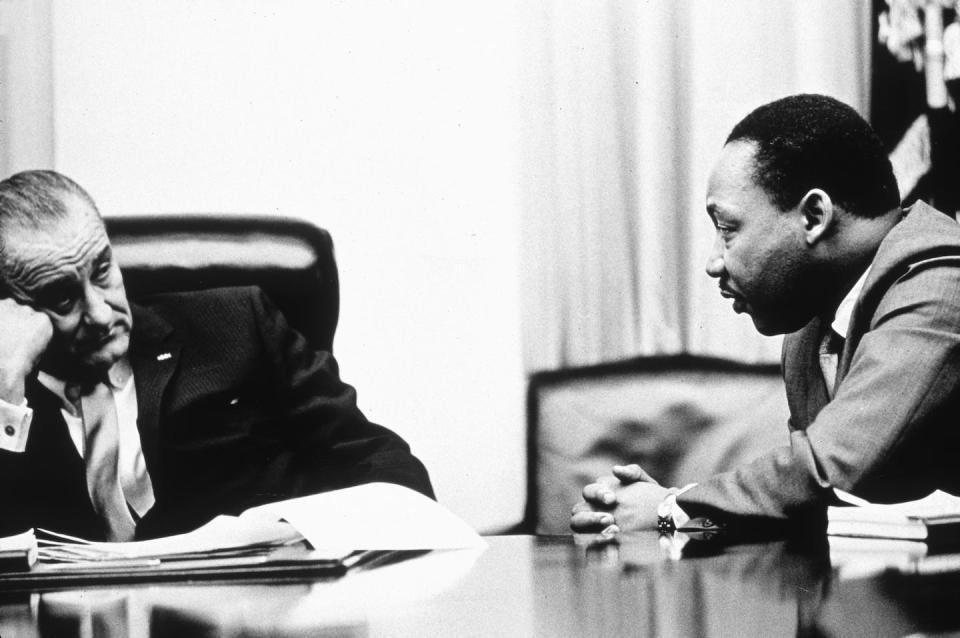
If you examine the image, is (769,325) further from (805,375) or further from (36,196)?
(36,196)

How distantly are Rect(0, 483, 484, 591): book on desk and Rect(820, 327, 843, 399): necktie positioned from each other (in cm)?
71

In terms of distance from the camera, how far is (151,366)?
5.57ft

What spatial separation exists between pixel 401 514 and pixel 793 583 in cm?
43

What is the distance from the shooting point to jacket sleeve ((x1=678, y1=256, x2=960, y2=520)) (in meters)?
1.15

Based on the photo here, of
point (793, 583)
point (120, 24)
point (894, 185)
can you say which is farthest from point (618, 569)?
point (120, 24)

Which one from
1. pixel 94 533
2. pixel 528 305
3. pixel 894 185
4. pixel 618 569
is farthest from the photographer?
pixel 528 305

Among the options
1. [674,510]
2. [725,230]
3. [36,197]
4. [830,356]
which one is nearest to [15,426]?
[36,197]

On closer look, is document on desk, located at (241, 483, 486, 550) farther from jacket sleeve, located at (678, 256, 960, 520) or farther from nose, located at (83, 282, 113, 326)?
nose, located at (83, 282, 113, 326)

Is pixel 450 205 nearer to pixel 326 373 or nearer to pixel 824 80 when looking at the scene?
pixel 326 373

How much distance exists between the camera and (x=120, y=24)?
1.82 meters

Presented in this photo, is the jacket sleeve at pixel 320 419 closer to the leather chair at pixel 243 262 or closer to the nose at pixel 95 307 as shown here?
the leather chair at pixel 243 262

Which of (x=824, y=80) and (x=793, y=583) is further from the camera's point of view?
(x=824, y=80)

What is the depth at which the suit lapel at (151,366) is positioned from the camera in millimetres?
1668

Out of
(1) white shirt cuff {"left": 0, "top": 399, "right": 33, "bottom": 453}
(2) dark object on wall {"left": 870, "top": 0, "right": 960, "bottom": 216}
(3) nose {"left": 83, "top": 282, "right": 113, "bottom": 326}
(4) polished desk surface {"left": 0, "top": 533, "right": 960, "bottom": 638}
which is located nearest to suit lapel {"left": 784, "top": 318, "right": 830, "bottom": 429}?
(2) dark object on wall {"left": 870, "top": 0, "right": 960, "bottom": 216}
